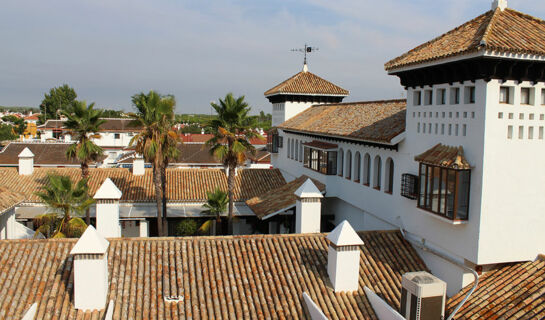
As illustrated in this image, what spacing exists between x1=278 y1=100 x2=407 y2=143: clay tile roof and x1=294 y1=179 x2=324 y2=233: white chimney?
258 cm

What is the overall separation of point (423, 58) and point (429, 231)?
180 inches

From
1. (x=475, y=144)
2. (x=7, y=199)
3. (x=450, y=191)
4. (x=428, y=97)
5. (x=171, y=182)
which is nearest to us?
(x=475, y=144)

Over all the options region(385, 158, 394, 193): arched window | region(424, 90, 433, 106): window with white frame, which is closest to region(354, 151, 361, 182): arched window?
region(385, 158, 394, 193): arched window

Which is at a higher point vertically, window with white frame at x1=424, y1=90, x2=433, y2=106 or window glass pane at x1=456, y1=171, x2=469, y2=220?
window with white frame at x1=424, y1=90, x2=433, y2=106

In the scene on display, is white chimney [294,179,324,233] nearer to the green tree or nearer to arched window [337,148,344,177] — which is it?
arched window [337,148,344,177]

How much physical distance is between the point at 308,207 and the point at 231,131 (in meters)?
6.96

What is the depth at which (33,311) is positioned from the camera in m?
9.77

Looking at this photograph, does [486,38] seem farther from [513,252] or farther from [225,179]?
[225,179]

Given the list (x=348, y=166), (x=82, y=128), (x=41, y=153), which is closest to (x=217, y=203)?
(x=348, y=166)

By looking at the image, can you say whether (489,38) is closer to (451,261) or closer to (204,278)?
(451,261)

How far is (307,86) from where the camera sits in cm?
2842

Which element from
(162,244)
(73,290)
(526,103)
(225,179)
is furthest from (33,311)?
(225,179)

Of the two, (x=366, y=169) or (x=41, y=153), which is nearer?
(x=366, y=169)

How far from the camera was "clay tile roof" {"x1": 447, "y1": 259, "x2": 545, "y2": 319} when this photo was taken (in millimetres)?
10163
